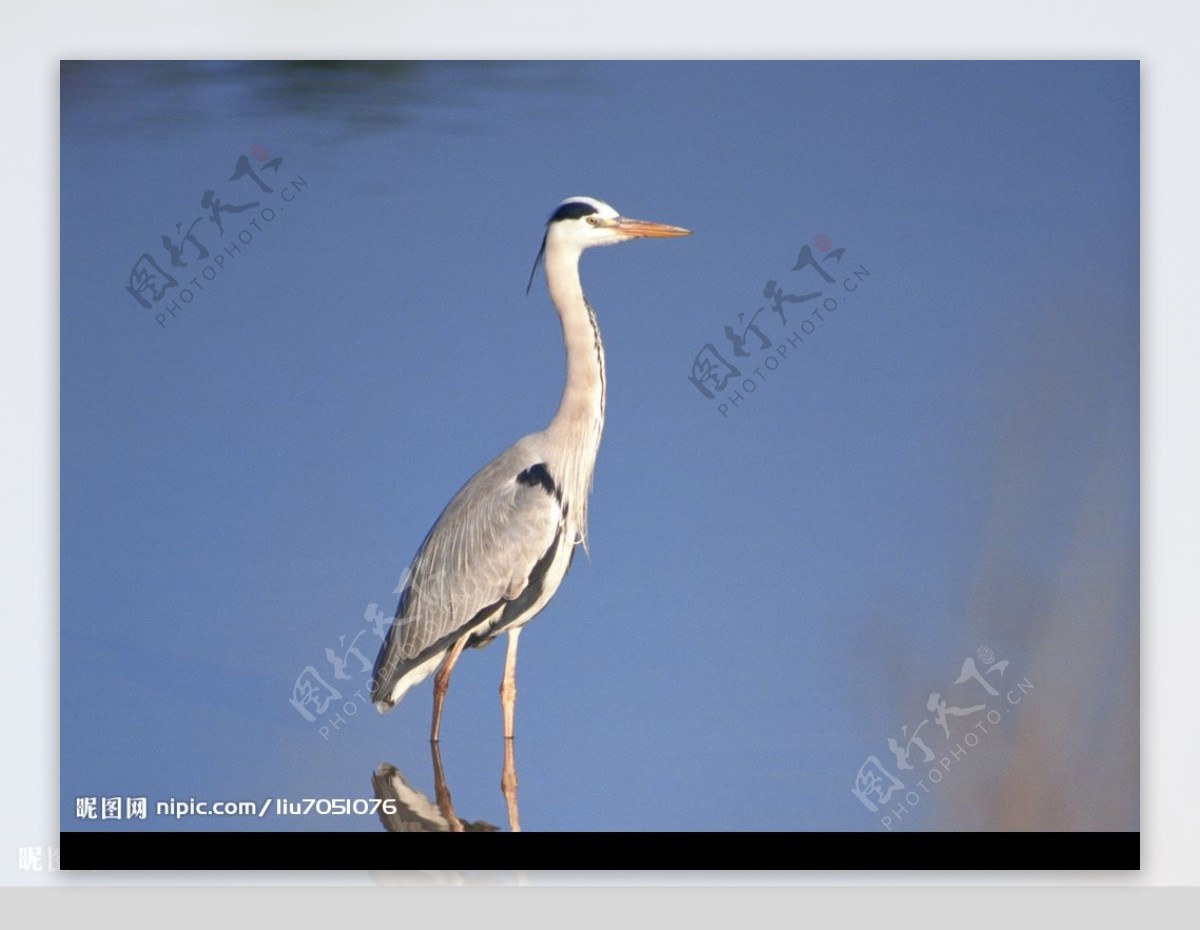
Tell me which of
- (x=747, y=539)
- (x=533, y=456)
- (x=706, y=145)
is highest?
(x=706, y=145)

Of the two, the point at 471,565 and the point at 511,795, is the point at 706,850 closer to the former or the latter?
the point at 511,795

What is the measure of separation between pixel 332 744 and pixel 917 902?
140 cm

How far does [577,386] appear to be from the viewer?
3.01 m

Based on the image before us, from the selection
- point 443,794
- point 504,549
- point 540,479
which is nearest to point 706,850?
point 443,794

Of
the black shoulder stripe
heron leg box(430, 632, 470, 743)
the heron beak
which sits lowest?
heron leg box(430, 632, 470, 743)

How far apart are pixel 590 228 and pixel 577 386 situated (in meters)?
0.38

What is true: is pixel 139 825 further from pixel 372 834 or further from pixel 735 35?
pixel 735 35

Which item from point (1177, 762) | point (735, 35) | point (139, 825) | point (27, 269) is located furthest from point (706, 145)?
point (139, 825)

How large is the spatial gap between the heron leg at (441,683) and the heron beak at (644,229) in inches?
40.7

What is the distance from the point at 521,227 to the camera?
3.04m

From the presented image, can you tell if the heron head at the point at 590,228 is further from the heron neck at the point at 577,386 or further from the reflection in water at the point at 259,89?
the reflection in water at the point at 259,89

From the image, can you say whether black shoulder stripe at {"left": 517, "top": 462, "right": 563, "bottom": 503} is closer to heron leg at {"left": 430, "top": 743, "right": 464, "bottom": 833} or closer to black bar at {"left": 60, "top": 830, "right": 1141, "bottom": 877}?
heron leg at {"left": 430, "top": 743, "right": 464, "bottom": 833}

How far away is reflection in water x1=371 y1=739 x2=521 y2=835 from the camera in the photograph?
2.98 metres

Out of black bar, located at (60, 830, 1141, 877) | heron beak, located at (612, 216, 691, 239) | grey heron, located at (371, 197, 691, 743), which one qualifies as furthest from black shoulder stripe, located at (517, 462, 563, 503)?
black bar, located at (60, 830, 1141, 877)
